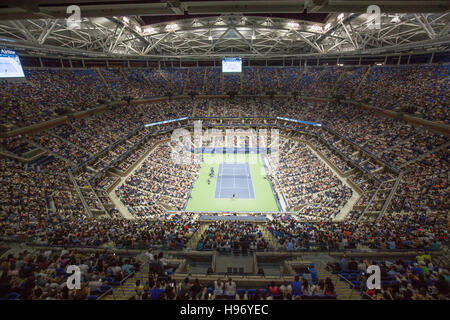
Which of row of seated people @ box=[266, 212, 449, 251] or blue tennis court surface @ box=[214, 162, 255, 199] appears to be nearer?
row of seated people @ box=[266, 212, 449, 251]

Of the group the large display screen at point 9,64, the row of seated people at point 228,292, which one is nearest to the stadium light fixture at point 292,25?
the row of seated people at point 228,292

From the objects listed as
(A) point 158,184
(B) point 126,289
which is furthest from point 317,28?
(B) point 126,289

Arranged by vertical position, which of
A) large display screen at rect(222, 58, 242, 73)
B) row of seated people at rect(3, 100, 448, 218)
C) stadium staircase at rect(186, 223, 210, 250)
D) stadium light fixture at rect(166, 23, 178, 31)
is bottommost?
stadium staircase at rect(186, 223, 210, 250)

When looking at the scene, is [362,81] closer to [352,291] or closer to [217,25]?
[217,25]

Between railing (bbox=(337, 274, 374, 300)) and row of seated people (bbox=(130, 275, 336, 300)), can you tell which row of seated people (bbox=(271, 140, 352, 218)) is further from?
row of seated people (bbox=(130, 275, 336, 300))

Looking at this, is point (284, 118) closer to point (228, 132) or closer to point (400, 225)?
point (228, 132)

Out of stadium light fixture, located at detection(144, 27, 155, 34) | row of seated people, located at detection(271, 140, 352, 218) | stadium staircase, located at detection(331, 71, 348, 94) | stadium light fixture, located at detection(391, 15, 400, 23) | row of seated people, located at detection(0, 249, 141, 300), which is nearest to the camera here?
row of seated people, located at detection(0, 249, 141, 300)

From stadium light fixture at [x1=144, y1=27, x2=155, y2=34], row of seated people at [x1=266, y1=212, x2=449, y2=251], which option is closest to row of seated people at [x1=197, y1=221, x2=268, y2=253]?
row of seated people at [x1=266, y1=212, x2=449, y2=251]

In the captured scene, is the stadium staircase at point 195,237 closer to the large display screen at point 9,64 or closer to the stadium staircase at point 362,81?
the large display screen at point 9,64

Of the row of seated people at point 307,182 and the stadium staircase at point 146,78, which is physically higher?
the stadium staircase at point 146,78
